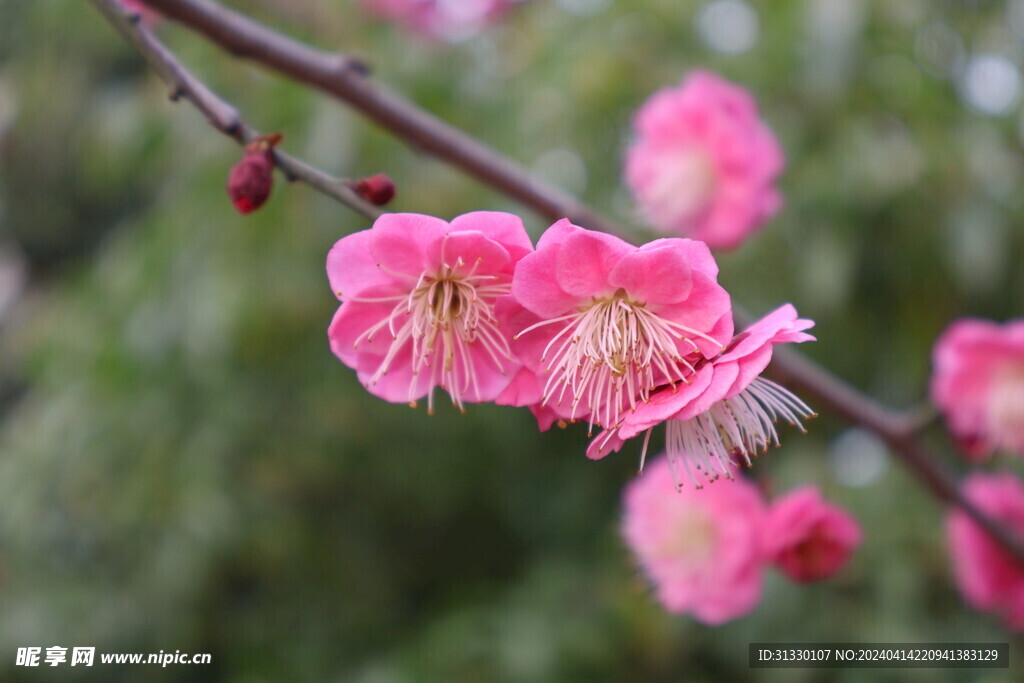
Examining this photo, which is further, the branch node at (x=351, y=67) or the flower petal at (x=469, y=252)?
the branch node at (x=351, y=67)

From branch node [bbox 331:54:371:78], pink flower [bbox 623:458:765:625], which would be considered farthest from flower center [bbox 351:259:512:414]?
pink flower [bbox 623:458:765:625]

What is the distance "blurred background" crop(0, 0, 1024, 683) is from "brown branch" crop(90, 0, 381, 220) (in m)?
0.68

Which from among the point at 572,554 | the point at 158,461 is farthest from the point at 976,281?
the point at 158,461

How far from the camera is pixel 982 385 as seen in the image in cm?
91

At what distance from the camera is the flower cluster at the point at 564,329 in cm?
41

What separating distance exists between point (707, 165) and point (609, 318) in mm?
674

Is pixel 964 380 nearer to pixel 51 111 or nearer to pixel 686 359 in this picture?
pixel 686 359

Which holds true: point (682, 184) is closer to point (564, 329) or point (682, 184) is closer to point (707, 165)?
point (707, 165)

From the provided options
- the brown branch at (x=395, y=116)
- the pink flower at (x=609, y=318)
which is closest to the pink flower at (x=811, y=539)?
the brown branch at (x=395, y=116)

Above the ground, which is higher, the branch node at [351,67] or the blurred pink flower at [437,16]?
the blurred pink flower at [437,16]

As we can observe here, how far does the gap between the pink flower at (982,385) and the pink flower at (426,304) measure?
630mm

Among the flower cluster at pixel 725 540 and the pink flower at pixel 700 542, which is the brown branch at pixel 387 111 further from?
the pink flower at pixel 700 542

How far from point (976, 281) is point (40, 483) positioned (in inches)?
68.5

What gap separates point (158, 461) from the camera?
1452 mm
